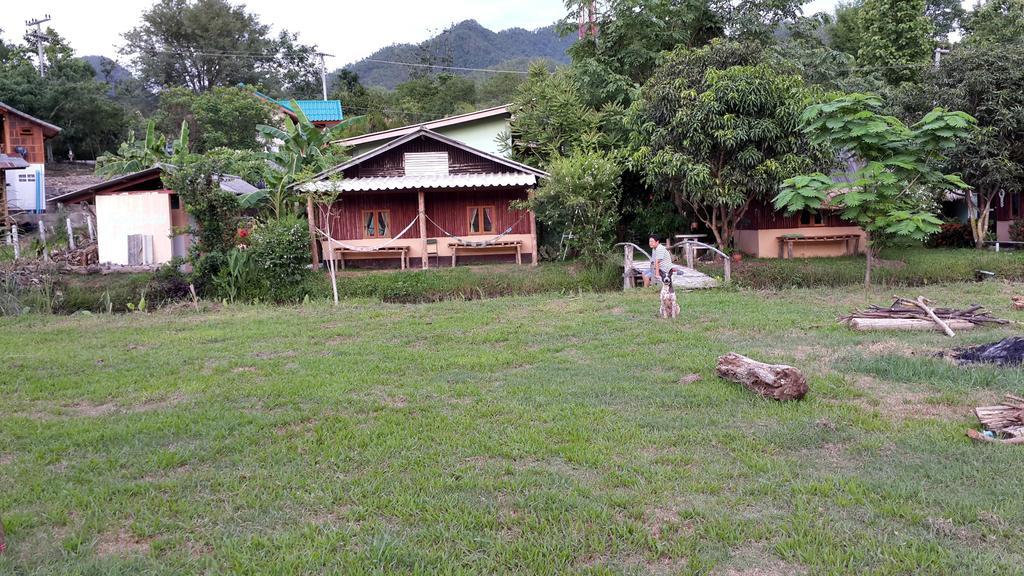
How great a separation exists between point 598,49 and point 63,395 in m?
19.7

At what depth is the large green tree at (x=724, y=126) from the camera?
60.6 feet

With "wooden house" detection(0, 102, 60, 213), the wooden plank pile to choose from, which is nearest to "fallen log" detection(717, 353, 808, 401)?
the wooden plank pile

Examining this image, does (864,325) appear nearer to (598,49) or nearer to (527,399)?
(527,399)

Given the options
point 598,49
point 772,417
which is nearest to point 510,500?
point 772,417

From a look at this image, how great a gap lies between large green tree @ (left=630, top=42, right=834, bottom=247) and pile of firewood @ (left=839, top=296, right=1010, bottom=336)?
7653 millimetres

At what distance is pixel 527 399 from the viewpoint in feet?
25.3

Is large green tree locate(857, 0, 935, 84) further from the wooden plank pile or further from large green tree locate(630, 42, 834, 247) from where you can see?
the wooden plank pile

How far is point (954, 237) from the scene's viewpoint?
24.5m

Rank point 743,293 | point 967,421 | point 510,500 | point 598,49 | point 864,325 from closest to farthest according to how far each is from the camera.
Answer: point 510,500 < point 967,421 < point 864,325 < point 743,293 < point 598,49

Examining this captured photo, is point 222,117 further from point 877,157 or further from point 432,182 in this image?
point 877,157

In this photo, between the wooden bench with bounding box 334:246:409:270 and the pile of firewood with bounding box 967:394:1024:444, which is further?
the wooden bench with bounding box 334:246:409:270

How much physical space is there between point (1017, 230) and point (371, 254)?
63.9 ft

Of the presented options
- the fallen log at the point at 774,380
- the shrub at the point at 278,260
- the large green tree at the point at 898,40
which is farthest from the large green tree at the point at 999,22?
the fallen log at the point at 774,380

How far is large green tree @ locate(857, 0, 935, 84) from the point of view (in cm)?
2952
